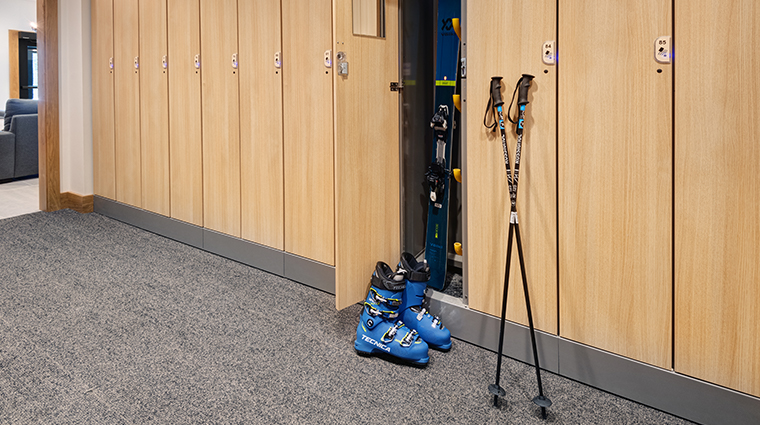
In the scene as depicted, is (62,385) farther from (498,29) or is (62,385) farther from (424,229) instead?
(498,29)

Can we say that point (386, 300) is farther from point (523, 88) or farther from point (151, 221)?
point (151, 221)

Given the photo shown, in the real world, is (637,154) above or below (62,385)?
above

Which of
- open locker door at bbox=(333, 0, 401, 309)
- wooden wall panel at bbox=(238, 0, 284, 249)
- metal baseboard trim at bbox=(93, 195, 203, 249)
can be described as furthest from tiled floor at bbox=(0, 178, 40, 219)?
open locker door at bbox=(333, 0, 401, 309)

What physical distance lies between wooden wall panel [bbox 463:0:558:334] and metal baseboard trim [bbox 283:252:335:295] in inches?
38.0

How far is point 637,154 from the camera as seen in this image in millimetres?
1753

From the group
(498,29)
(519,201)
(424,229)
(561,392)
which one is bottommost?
(561,392)

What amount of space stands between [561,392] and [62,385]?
74.2 inches

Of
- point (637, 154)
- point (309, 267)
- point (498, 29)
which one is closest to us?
point (637, 154)

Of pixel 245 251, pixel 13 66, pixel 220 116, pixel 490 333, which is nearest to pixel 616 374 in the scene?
pixel 490 333

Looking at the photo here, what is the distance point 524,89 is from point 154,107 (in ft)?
10.5

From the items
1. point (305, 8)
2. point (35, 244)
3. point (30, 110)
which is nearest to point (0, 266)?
point (35, 244)

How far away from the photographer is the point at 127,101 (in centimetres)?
435

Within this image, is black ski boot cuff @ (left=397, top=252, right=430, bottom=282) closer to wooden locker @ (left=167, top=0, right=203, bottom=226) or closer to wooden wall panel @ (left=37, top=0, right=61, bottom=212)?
wooden locker @ (left=167, top=0, right=203, bottom=226)

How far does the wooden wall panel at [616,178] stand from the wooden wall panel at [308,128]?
135 centimetres
